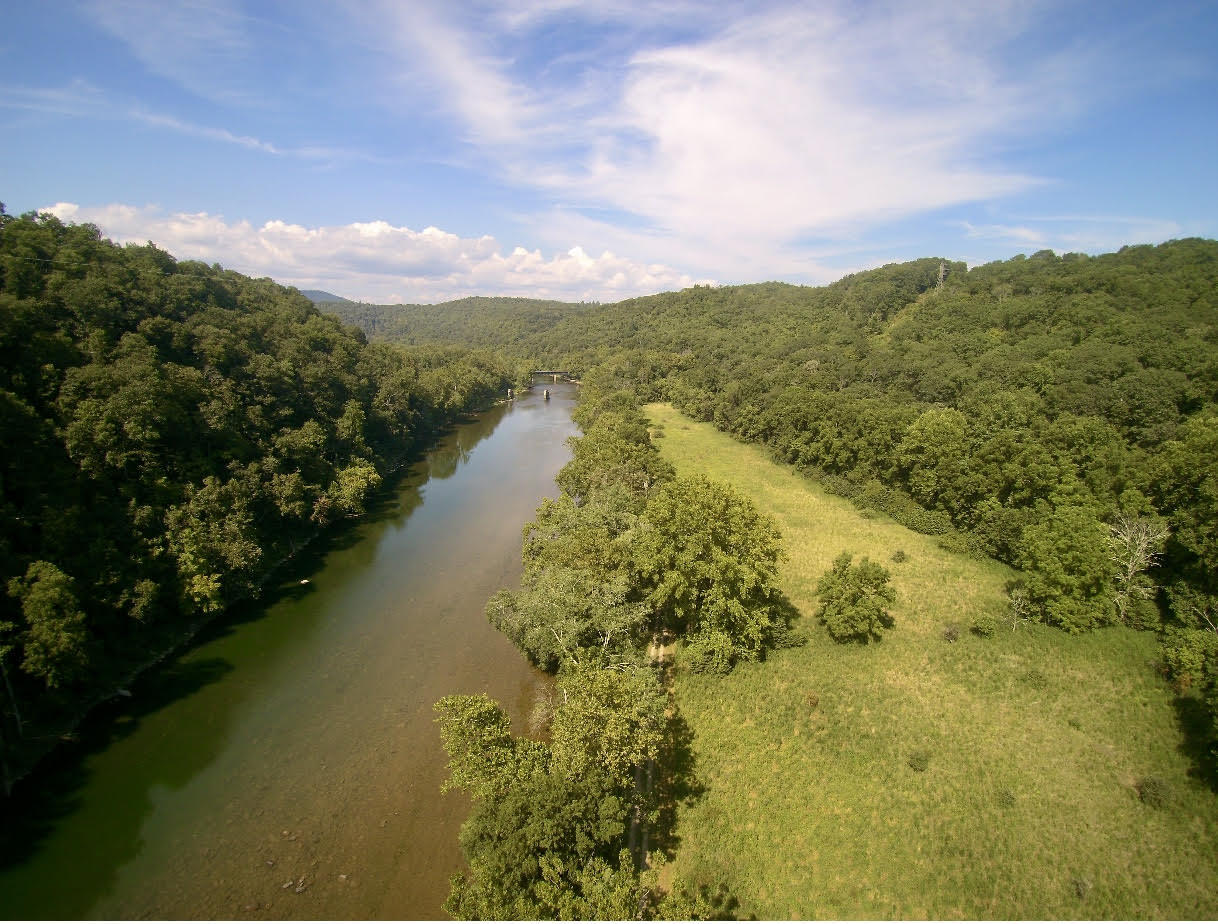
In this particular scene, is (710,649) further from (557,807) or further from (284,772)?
(284,772)

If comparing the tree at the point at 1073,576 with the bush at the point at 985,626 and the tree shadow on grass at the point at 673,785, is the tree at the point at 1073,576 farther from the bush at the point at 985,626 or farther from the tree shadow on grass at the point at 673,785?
the tree shadow on grass at the point at 673,785

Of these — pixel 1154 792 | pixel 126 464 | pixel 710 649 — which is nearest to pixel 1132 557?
pixel 1154 792

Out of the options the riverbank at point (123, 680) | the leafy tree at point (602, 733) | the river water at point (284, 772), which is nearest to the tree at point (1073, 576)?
the leafy tree at point (602, 733)

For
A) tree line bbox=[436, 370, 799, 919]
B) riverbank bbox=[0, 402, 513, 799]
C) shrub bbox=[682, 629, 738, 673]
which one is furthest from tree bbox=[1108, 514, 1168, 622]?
riverbank bbox=[0, 402, 513, 799]

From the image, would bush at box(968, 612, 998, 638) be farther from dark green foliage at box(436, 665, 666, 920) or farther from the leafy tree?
the leafy tree

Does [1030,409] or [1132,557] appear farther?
[1030,409]

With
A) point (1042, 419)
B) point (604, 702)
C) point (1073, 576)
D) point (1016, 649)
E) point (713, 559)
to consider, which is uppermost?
point (1042, 419)

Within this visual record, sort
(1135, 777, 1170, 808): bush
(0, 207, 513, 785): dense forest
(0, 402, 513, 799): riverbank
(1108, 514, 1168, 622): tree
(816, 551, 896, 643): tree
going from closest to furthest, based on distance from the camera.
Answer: (1135, 777, 1170, 808): bush → (0, 402, 513, 799): riverbank → (0, 207, 513, 785): dense forest → (816, 551, 896, 643): tree → (1108, 514, 1168, 622): tree
